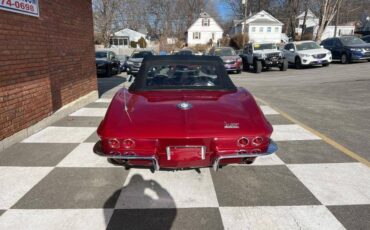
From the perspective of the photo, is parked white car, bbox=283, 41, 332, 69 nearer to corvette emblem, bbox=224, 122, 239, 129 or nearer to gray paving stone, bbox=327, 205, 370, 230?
gray paving stone, bbox=327, 205, 370, 230

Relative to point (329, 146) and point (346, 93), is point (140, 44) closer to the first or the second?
point (346, 93)

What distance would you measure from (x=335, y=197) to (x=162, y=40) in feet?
175

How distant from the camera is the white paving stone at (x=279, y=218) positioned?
9.71 ft

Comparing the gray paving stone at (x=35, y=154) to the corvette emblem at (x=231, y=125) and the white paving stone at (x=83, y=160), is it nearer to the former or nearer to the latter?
the white paving stone at (x=83, y=160)

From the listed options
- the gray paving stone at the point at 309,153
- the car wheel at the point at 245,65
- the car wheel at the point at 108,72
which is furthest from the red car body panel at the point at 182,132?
the car wheel at the point at 245,65

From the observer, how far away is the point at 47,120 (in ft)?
21.4

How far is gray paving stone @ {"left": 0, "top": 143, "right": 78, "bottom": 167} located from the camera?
454 centimetres

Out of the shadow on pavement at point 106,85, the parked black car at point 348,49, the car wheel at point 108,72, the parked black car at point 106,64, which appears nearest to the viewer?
the shadow on pavement at point 106,85

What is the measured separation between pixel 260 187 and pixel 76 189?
2.12m

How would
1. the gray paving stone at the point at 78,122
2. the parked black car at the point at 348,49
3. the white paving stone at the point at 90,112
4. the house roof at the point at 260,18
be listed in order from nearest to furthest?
the gray paving stone at the point at 78,122 < the white paving stone at the point at 90,112 < the parked black car at the point at 348,49 < the house roof at the point at 260,18

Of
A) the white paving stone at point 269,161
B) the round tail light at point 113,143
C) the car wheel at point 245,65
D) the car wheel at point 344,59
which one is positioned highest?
the car wheel at point 344,59

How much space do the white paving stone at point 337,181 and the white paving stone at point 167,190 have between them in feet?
3.83

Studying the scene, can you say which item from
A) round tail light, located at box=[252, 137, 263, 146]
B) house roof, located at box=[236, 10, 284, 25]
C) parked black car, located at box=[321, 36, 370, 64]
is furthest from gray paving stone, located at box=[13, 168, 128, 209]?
house roof, located at box=[236, 10, 284, 25]

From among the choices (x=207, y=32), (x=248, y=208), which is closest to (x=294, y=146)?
(x=248, y=208)
